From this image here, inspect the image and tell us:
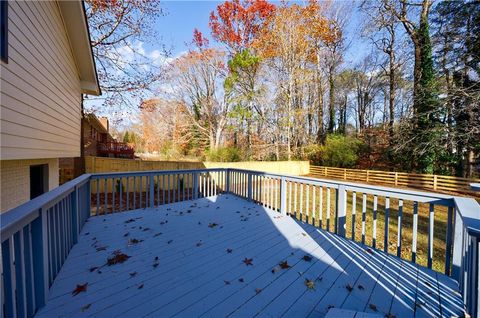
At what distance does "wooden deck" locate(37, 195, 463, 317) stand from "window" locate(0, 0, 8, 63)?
242 cm

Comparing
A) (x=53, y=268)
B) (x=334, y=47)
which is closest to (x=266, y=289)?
(x=53, y=268)

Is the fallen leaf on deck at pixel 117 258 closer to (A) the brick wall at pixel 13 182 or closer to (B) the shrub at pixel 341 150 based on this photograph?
(A) the brick wall at pixel 13 182

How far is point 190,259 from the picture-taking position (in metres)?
2.66

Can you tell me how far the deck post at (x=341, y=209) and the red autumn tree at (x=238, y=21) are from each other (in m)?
15.5

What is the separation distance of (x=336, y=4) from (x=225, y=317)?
2036 cm

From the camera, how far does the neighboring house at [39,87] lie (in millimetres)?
2623

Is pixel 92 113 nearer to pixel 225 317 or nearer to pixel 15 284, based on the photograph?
pixel 15 284

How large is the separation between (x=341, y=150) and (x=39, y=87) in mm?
15826

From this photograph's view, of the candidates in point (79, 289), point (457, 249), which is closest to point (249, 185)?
point (457, 249)

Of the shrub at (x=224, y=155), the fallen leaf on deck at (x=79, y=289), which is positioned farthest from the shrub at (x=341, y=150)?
the fallen leaf on deck at (x=79, y=289)

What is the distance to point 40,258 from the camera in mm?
1698

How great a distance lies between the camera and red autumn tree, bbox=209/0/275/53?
15883mm

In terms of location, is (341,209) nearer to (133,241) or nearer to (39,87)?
(133,241)

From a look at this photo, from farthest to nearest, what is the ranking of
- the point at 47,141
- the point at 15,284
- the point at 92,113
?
the point at 92,113 < the point at 47,141 < the point at 15,284
